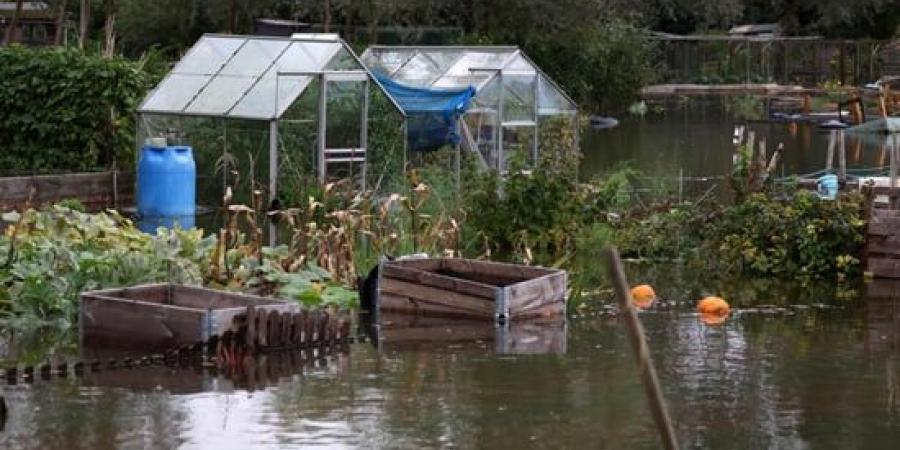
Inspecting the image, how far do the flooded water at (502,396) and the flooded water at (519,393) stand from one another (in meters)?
0.02

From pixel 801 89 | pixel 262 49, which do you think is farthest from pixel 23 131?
pixel 801 89

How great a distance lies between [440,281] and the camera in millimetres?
16859

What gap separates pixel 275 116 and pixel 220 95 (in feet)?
4.25

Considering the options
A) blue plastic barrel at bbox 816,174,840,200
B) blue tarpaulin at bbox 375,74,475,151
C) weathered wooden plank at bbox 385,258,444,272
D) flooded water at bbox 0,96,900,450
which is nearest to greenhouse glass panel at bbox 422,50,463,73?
blue tarpaulin at bbox 375,74,475,151

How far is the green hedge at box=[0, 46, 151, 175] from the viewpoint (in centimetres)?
2645

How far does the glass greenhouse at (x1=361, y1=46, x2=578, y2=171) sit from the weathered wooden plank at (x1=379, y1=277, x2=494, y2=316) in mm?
9558

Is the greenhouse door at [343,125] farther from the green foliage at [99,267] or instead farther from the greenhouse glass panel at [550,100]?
the green foliage at [99,267]

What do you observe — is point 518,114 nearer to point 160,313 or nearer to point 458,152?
point 458,152

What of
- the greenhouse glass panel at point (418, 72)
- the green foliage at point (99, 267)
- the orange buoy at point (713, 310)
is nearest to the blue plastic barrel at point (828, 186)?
the orange buoy at point (713, 310)

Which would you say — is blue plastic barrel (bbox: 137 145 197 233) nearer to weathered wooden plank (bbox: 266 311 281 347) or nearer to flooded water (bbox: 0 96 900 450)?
flooded water (bbox: 0 96 900 450)

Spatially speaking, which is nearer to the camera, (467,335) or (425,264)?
Answer: (467,335)

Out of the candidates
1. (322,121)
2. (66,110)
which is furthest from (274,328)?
(66,110)

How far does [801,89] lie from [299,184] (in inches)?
1758

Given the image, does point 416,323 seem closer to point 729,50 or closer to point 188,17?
point 188,17
